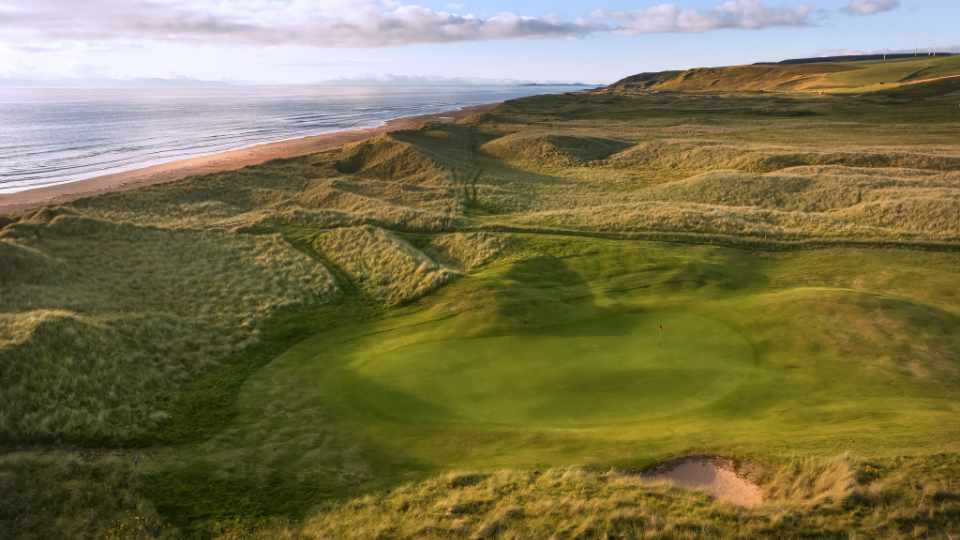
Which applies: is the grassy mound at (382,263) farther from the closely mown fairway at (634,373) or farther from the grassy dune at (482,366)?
the closely mown fairway at (634,373)

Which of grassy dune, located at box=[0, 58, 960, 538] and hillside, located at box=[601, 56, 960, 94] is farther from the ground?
hillside, located at box=[601, 56, 960, 94]

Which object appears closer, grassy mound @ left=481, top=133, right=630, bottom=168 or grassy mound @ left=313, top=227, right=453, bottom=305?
grassy mound @ left=313, top=227, right=453, bottom=305

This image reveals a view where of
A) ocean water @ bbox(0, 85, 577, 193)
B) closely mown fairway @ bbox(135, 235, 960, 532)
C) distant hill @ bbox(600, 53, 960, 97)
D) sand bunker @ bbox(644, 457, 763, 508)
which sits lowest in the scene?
sand bunker @ bbox(644, 457, 763, 508)

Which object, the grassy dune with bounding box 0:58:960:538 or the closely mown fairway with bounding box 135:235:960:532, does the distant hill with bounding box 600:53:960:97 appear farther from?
the closely mown fairway with bounding box 135:235:960:532

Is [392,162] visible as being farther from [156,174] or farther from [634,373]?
[634,373]

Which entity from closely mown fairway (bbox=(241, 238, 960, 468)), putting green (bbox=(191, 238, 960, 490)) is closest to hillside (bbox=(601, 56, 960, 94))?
putting green (bbox=(191, 238, 960, 490))

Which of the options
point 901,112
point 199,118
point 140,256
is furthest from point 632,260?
point 199,118

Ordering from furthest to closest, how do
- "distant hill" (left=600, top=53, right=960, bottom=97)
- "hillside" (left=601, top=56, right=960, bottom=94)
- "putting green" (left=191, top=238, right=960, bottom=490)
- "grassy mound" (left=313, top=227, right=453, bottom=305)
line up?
"hillside" (left=601, top=56, right=960, bottom=94) → "distant hill" (left=600, top=53, right=960, bottom=97) → "grassy mound" (left=313, top=227, right=453, bottom=305) → "putting green" (left=191, top=238, right=960, bottom=490)
